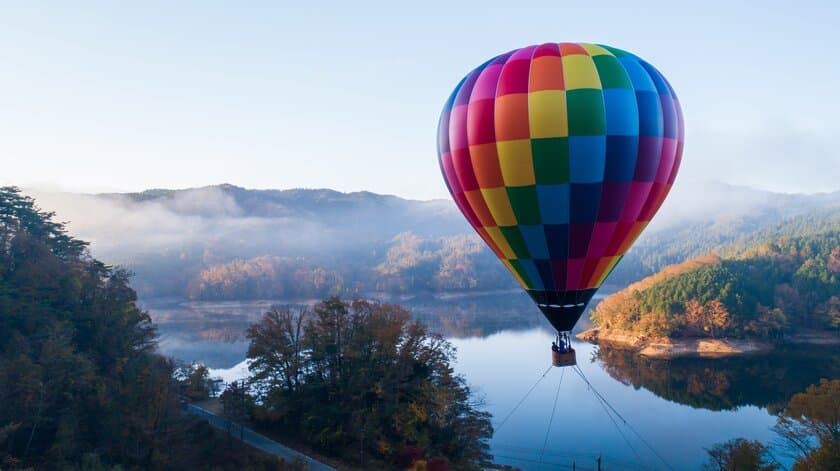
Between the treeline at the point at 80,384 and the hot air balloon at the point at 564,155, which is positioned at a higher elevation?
the hot air balloon at the point at 564,155

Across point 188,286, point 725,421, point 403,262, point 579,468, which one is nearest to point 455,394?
point 579,468

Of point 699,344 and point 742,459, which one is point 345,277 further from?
point 742,459

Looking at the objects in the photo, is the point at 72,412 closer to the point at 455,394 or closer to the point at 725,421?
the point at 455,394

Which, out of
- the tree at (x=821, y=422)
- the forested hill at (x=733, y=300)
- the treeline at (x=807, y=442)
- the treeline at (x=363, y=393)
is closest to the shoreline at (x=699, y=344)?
the forested hill at (x=733, y=300)

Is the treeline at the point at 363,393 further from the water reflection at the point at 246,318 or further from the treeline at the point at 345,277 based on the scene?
the treeline at the point at 345,277

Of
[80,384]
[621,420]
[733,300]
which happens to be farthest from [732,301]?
[80,384]

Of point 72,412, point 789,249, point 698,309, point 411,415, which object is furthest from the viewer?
point 789,249
